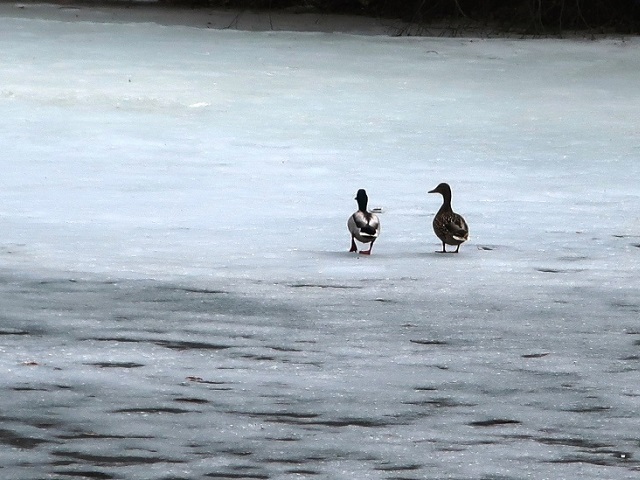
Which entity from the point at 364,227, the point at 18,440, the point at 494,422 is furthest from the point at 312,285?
the point at 18,440

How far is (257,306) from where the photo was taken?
6.08m

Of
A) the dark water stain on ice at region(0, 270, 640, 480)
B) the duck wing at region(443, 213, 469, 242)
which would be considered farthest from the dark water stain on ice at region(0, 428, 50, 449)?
the duck wing at region(443, 213, 469, 242)

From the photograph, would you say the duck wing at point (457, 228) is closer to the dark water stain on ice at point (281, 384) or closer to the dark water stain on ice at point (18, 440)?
the dark water stain on ice at point (281, 384)

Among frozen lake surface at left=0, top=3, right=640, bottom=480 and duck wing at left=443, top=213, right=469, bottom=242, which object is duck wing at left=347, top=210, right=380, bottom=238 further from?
duck wing at left=443, top=213, right=469, bottom=242

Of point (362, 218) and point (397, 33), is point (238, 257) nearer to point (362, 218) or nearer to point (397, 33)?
point (362, 218)

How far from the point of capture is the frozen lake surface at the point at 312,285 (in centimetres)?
434

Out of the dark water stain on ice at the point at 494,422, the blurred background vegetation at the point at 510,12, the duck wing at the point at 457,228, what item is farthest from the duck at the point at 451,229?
the blurred background vegetation at the point at 510,12

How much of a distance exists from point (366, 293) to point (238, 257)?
3.20 ft

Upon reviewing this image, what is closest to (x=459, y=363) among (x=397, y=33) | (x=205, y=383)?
(x=205, y=383)

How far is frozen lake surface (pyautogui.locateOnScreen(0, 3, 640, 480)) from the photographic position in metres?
4.34

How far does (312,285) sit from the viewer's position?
6.49 m

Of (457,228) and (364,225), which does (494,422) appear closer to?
(364,225)

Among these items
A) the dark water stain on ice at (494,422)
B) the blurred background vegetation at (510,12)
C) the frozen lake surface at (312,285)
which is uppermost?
the blurred background vegetation at (510,12)

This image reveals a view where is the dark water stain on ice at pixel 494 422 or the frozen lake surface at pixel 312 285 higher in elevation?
the dark water stain on ice at pixel 494 422
